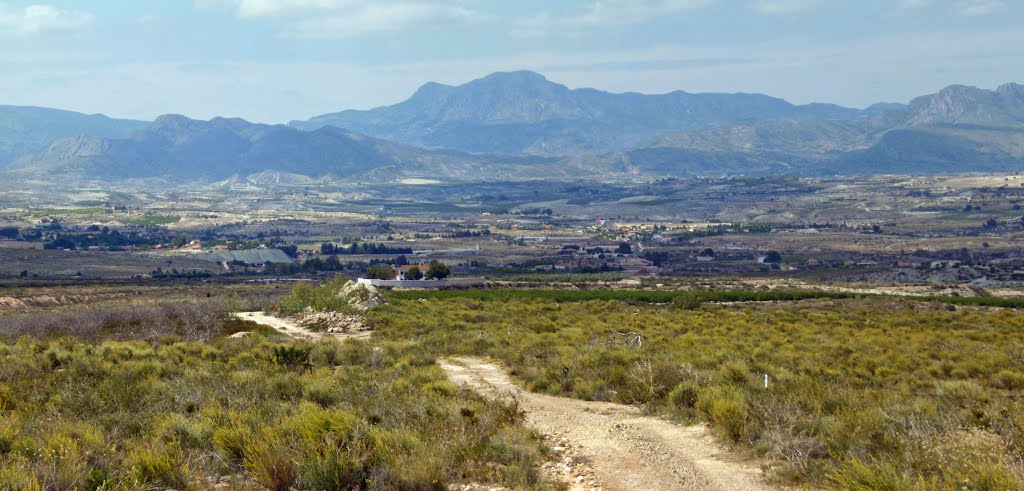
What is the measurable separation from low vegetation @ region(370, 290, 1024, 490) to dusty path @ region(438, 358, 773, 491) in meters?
0.44

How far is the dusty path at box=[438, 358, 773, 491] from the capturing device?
978 centimetres

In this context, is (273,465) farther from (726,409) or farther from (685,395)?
(685,395)

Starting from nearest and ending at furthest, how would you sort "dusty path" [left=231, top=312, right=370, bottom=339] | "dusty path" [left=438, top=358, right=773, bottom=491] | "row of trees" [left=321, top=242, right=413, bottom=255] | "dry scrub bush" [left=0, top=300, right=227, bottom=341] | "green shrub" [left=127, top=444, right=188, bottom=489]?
"green shrub" [left=127, top=444, right=188, bottom=489]
"dusty path" [left=438, top=358, right=773, bottom=491]
"dry scrub bush" [left=0, top=300, right=227, bottom=341]
"dusty path" [left=231, top=312, right=370, bottom=339]
"row of trees" [left=321, top=242, right=413, bottom=255]

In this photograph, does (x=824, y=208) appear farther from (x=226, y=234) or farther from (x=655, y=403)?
(x=655, y=403)

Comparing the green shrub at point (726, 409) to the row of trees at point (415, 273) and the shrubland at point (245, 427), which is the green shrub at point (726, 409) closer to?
the shrubland at point (245, 427)

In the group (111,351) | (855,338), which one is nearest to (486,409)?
(111,351)

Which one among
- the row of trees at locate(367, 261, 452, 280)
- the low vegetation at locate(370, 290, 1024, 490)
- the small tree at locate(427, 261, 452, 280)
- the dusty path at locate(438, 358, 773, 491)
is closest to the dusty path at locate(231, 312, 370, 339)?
the low vegetation at locate(370, 290, 1024, 490)

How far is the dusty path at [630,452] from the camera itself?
9.78m

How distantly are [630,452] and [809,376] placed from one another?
6.73 m

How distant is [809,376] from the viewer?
53.5 feet

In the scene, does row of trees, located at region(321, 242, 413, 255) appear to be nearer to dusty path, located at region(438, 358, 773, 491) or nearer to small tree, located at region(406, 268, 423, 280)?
small tree, located at region(406, 268, 423, 280)

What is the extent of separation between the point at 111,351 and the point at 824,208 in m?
192

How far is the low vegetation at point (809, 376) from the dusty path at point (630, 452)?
440mm

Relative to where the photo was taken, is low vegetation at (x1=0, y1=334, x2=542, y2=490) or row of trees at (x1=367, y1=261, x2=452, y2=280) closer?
low vegetation at (x1=0, y1=334, x2=542, y2=490)
